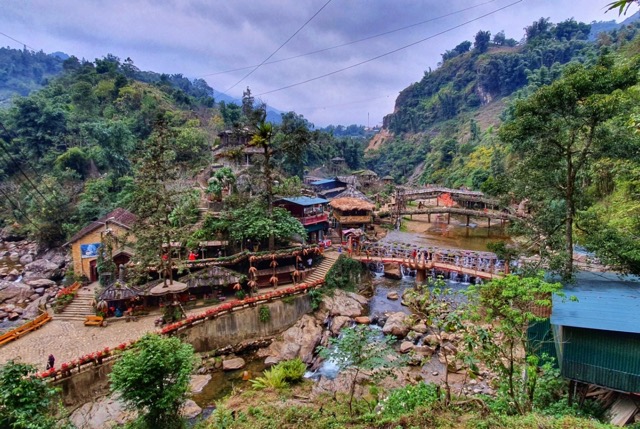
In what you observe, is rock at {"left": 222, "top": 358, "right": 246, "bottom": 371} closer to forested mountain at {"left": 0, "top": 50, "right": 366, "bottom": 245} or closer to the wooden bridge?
forested mountain at {"left": 0, "top": 50, "right": 366, "bottom": 245}

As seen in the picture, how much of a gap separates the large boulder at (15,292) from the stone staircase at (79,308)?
824cm

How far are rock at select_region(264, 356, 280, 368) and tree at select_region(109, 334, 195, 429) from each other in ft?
25.6

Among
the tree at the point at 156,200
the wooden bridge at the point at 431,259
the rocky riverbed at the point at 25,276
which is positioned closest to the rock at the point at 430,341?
the wooden bridge at the point at 431,259

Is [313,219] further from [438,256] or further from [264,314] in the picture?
[264,314]

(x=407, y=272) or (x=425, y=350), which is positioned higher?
(x=407, y=272)

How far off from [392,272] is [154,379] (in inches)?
911

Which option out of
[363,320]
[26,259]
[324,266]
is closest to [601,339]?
[363,320]

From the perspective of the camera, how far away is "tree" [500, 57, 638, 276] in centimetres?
1250

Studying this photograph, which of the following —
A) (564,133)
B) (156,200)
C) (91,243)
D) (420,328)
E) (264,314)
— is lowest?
(420,328)

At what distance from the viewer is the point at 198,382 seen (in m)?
16.8

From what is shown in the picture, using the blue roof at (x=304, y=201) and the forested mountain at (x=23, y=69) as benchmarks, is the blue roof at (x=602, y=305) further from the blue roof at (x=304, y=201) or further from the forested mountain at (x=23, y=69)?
the forested mountain at (x=23, y=69)

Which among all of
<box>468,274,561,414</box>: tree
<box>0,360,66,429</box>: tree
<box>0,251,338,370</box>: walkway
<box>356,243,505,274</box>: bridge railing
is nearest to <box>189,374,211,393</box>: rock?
<box>0,251,338,370</box>: walkway

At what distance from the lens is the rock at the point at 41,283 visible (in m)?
26.9

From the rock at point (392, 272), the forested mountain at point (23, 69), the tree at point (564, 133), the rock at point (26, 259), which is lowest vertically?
the rock at point (392, 272)
